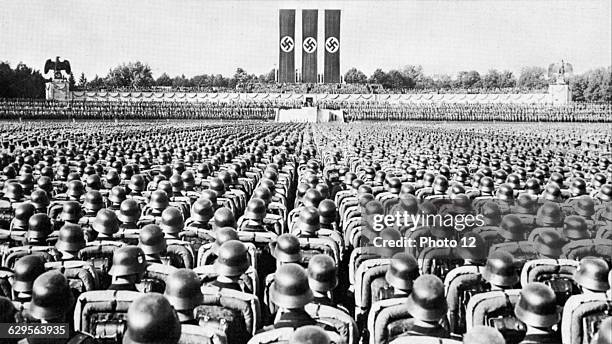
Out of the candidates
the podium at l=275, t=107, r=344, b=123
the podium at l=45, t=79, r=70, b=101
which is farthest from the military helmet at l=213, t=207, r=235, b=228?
the podium at l=45, t=79, r=70, b=101

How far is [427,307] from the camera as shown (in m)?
3.49

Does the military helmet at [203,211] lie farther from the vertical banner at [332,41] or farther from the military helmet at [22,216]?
the vertical banner at [332,41]

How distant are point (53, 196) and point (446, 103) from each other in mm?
71969

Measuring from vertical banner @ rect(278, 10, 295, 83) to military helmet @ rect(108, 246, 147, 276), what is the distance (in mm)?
61433

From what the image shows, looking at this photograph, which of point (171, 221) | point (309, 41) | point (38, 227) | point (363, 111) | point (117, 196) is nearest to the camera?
point (38, 227)

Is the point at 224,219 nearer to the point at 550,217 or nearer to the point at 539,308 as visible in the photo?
the point at 539,308

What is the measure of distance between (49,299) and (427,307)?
2.38 meters

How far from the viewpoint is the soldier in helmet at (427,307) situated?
350cm

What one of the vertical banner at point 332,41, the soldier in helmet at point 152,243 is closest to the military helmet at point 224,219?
the soldier in helmet at point 152,243

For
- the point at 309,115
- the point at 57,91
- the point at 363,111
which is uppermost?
the point at 57,91

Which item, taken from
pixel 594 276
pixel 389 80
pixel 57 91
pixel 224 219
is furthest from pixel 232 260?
pixel 389 80

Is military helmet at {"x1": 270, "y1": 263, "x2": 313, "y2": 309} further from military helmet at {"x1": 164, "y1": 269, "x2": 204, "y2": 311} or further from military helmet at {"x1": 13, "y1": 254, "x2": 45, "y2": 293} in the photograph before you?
military helmet at {"x1": 13, "y1": 254, "x2": 45, "y2": 293}

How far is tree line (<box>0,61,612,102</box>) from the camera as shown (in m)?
96.4

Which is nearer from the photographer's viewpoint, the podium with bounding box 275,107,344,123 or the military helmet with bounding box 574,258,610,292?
the military helmet with bounding box 574,258,610,292
